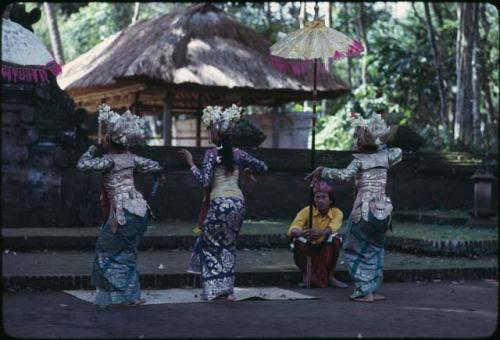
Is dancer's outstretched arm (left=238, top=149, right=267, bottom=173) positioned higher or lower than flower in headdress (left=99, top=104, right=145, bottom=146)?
lower

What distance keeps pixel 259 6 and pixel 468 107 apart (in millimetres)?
13687

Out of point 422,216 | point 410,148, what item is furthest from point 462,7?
point 422,216

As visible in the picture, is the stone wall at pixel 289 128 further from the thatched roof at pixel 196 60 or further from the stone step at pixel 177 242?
the stone step at pixel 177 242

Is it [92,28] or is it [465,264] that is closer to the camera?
[465,264]

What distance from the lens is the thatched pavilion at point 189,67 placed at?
59.9 feet

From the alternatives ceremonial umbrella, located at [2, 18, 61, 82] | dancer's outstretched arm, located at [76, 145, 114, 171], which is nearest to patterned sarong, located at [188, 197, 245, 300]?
dancer's outstretched arm, located at [76, 145, 114, 171]

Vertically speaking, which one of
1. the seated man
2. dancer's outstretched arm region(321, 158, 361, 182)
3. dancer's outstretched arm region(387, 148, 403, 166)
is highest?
dancer's outstretched arm region(387, 148, 403, 166)

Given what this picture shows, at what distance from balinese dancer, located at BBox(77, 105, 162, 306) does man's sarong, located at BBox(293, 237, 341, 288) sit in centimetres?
202

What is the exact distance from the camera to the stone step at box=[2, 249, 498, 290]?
914 cm

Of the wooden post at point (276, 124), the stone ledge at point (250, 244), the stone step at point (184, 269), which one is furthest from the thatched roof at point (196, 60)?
the stone step at point (184, 269)

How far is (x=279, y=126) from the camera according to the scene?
2228 cm

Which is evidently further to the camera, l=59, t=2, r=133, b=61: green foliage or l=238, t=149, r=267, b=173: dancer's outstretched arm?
l=59, t=2, r=133, b=61: green foliage

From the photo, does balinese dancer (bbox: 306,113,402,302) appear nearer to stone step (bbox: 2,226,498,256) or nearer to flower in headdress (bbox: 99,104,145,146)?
flower in headdress (bbox: 99,104,145,146)

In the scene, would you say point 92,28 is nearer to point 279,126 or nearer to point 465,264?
point 279,126
